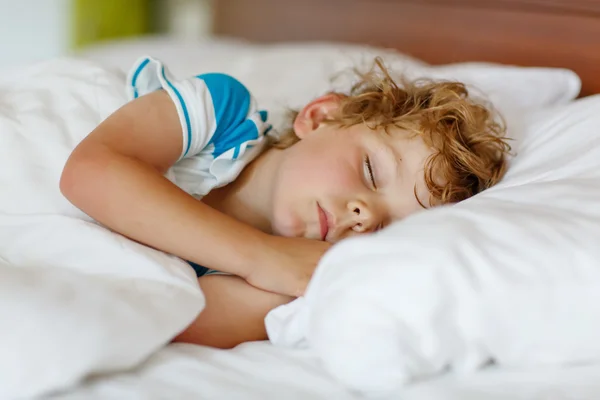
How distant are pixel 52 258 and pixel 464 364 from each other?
0.50 m

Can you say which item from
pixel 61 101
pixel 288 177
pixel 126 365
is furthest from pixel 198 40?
pixel 126 365

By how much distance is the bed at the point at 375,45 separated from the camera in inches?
26.7

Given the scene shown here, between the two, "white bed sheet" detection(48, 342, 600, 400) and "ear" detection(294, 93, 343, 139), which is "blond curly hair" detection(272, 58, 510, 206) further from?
"white bed sheet" detection(48, 342, 600, 400)

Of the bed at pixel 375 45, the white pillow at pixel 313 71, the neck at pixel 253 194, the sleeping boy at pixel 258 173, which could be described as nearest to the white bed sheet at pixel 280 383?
the bed at pixel 375 45

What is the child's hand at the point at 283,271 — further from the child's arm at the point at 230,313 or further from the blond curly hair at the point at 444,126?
the blond curly hair at the point at 444,126

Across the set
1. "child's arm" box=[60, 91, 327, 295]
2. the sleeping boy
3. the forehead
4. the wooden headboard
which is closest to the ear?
the sleeping boy

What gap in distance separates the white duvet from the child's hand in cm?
4

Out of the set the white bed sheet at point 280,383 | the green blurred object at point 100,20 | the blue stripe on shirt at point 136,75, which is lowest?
the green blurred object at point 100,20

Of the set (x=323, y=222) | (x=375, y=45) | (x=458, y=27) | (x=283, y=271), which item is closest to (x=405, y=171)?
(x=323, y=222)

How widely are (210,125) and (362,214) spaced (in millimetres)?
272

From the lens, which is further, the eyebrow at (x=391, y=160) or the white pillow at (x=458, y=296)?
the eyebrow at (x=391, y=160)

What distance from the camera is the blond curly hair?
101cm

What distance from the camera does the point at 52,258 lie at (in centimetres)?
85

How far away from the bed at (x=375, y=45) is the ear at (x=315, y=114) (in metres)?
0.40
